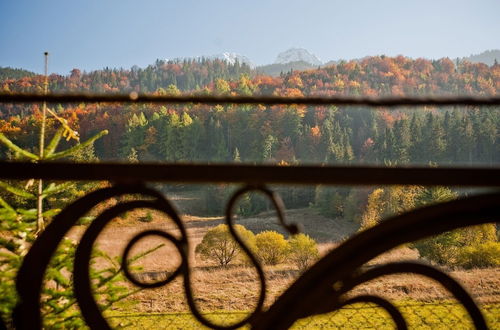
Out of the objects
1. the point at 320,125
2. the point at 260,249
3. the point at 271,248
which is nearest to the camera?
the point at 260,249

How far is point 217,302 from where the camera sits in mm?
14453

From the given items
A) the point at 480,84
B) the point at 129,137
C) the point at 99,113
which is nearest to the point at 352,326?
the point at 99,113

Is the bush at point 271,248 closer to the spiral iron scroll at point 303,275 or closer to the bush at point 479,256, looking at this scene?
the bush at point 479,256

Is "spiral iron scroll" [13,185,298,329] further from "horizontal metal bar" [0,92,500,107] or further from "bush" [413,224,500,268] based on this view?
"bush" [413,224,500,268]

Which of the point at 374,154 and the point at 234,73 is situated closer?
the point at 374,154

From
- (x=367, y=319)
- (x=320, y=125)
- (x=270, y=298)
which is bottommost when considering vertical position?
(x=270, y=298)

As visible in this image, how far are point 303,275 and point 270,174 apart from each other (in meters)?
0.12

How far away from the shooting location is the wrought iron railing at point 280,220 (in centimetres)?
49

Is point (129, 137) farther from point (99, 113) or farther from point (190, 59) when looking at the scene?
point (190, 59)

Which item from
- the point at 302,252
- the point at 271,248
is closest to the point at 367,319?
the point at 271,248

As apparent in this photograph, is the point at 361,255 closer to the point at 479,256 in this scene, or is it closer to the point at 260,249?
the point at 260,249

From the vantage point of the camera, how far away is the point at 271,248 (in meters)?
18.0

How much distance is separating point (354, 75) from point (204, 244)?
27766mm

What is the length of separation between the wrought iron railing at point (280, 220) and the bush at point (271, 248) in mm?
16846
